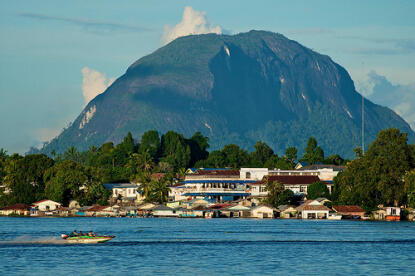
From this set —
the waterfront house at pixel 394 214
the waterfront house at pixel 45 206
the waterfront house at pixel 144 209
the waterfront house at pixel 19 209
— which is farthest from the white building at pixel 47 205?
the waterfront house at pixel 394 214

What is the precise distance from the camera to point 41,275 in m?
64.8

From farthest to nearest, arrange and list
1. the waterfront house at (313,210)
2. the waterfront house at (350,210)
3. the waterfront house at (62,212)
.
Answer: the waterfront house at (62,212)
the waterfront house at (313,210)
the waterfront house at (350,210)

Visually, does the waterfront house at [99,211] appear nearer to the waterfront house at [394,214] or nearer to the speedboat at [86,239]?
the waterfront house at [394,214]

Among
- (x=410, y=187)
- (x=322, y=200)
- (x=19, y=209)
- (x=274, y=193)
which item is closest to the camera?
(x=410, y=187)

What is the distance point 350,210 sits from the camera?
568ft

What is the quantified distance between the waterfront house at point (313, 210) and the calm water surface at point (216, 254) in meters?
57.2

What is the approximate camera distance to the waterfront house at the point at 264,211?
7224 inches

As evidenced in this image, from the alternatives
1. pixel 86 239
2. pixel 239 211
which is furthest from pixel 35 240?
pixel 239 211

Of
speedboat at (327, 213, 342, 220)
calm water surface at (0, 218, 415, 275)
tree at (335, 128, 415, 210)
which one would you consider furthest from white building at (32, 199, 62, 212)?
calm water surface at (0, 218, 415, 275)

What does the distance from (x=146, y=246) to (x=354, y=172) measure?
87.9 meters

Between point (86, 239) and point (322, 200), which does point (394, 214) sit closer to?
point (322, 200)

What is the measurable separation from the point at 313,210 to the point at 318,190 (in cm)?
2007

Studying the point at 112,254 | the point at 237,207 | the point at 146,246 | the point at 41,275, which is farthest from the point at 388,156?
the point at 41,275

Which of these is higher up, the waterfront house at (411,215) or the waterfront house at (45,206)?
the waterfront house at (45,206)
